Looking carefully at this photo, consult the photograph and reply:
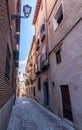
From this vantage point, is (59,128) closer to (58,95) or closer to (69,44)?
(58,95)

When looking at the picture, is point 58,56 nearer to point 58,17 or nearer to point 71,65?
point 71,65

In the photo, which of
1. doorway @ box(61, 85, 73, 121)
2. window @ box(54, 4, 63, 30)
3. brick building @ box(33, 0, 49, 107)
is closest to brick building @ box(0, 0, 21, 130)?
doorway @ box(61, 85, 73, 121)

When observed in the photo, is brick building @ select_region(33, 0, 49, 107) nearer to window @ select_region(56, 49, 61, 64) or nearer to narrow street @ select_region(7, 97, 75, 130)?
window @ select_region(56, 49, 61, 64)

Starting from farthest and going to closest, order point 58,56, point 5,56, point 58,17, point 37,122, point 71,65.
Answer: point 58,17 < point 58,56 < point 37,122 < point 71,65 < point 5,56

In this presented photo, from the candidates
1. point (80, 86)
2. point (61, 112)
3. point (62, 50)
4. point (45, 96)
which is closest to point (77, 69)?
point (80, 86)

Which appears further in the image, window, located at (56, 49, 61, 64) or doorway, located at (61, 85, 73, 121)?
window, located at (56, 49, 61, 64)

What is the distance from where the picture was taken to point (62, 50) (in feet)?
24.2

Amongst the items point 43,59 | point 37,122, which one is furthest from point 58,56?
point 37,122

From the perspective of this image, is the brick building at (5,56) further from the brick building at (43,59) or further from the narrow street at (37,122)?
the brick building at (43,59)

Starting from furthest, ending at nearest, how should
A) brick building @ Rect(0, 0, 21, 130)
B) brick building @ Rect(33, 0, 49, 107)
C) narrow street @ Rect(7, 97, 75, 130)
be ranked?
1. brick building @ Rect(33, 0, 49, 107)
2. narrow street @ Rect(7, 97, 75, 130)
3. brick building @ Rect(0, 0, 21, 130)

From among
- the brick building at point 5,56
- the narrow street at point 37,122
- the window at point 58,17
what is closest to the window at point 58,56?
the window at point 58,17

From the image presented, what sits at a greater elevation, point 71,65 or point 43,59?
point 43,59

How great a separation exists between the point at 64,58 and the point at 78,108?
273 centimetres

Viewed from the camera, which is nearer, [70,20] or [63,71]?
[70,20]
